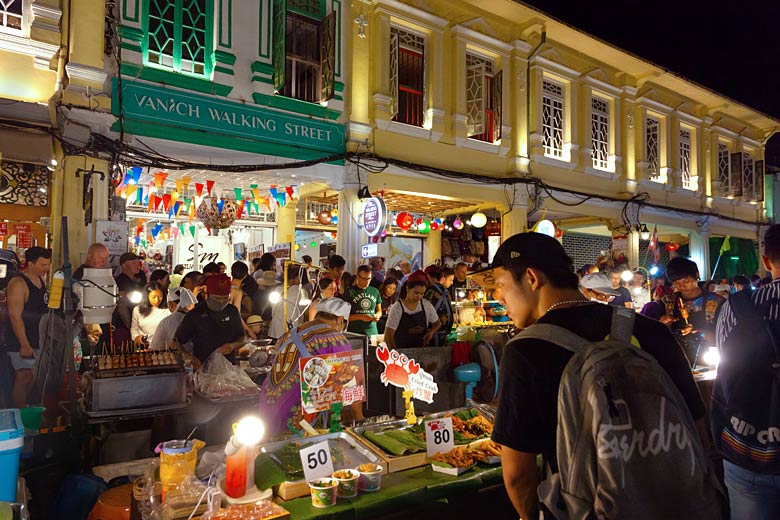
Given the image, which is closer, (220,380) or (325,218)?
(220,380)

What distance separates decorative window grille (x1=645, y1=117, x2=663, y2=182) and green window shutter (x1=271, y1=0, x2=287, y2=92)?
45.1 feet

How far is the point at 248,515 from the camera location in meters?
2.85

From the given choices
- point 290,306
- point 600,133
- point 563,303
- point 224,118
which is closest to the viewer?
point 563,303

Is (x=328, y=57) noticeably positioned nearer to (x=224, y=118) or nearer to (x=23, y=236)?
(x=224, y=118)

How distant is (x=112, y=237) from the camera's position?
866cm

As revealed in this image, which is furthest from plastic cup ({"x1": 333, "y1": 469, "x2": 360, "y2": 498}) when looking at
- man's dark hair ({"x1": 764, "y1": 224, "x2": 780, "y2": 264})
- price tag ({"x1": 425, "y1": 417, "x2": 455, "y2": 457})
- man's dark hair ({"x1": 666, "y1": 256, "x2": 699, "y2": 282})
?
man's dark hair ({"x1": 666, "y1": 256, "x2": 699, "y2": 282})

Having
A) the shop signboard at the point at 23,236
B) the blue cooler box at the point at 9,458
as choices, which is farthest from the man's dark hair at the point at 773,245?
the shop signboard at the point at 23,236

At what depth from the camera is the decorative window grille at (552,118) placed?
Answer: 607 inches

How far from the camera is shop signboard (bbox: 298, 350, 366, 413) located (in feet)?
13.5

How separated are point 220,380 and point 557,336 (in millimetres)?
4482

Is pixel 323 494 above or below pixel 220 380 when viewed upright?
below

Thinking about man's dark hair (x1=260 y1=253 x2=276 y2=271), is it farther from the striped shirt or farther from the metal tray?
the striped shirt

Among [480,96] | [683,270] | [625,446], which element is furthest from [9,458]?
[480,96]

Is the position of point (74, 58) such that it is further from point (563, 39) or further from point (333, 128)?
point (563, 39)
